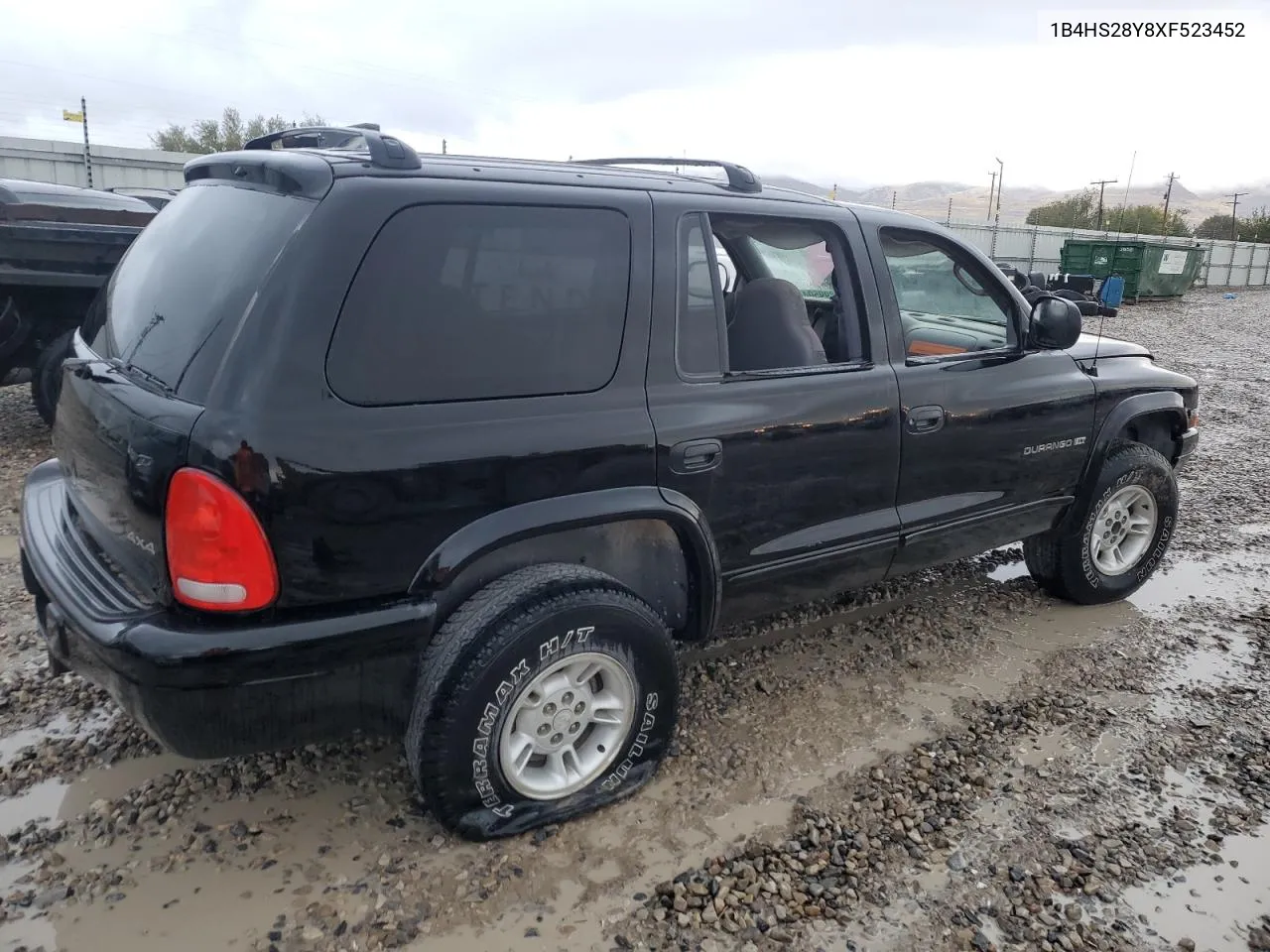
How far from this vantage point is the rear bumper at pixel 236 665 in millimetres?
2053

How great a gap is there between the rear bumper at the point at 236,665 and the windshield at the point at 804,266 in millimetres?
1956

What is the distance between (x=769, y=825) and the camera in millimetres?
2684

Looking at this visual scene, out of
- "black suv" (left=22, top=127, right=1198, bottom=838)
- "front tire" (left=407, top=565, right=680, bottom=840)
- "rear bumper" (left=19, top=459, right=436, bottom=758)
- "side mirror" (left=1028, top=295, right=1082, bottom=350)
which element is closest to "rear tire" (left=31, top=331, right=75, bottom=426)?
"black suv" (left=22, top=127, right=1198, bottom=838)

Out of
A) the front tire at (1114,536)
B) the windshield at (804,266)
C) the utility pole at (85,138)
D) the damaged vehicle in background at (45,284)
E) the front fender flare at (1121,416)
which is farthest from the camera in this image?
the utility pole at (85,138)

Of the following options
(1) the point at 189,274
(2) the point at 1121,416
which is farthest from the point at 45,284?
(2) the point at 1121,416

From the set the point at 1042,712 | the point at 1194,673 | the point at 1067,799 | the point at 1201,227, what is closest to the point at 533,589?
the point at 1067,799

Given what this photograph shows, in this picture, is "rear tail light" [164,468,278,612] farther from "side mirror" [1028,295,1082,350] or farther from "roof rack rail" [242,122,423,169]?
"side mirror" [1028,295,1082,350]

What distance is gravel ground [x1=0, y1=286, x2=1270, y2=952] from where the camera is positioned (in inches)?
90.3

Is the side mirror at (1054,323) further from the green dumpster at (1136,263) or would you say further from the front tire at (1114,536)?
the green dumpster at (1136,263)

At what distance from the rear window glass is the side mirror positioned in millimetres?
2819

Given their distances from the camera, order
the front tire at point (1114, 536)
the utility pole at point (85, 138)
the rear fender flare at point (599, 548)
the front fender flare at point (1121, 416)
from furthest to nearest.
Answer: the utility pole at point (85, 138) → the front tire at point (1114, 536) → the front fender flare at point (1121, 416) → the rear fender flare at point (599, 548)

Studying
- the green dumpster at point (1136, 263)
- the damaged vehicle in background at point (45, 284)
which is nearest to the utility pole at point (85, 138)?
the damaged vehicle in background at point (45, 284)

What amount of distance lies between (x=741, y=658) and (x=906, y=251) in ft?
5.73

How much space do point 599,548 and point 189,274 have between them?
136 cm
